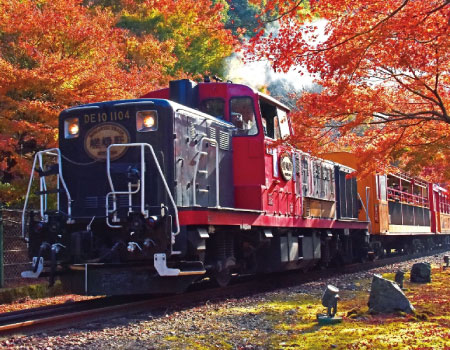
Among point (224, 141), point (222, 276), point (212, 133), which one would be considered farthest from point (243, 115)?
point (222, 276)

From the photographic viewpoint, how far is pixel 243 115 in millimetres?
11125

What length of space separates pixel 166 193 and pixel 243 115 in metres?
2.89

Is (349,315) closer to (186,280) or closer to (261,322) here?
(261,322)

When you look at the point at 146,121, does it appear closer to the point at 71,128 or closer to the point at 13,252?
the point at 71,128

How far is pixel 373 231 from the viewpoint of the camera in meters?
20.2

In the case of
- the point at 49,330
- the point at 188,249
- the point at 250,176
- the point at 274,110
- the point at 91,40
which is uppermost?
the point at 91,40

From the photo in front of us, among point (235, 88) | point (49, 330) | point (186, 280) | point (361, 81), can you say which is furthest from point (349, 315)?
point (361, 81)

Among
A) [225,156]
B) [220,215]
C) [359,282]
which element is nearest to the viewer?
[220,215]

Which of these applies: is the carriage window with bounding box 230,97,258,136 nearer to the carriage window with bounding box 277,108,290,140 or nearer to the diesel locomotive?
the diesel locomotive

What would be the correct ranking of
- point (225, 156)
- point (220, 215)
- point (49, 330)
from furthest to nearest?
point (225, 156)
point (220, 215)
point (49, 330)

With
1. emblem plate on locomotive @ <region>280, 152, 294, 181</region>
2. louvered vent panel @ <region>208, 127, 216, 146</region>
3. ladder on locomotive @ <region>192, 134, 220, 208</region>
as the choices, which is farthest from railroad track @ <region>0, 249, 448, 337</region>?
louvered vent panel @ <region>208, 127, 216, 146</region>

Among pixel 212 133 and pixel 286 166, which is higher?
pixel 212 133

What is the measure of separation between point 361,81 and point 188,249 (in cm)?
667

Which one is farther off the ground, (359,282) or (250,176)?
(250,176)
